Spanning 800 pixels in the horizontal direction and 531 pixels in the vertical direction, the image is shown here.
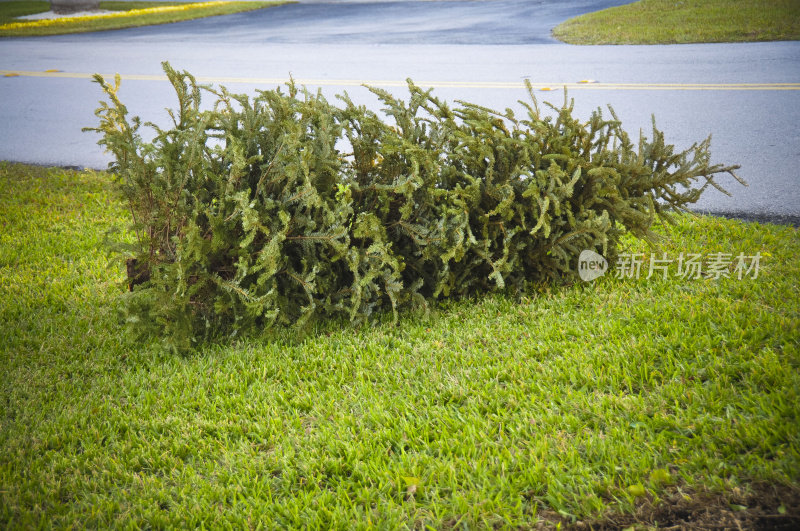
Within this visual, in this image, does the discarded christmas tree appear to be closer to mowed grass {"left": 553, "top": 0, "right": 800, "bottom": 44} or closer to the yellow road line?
the yellow road line

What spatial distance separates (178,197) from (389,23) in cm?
1897

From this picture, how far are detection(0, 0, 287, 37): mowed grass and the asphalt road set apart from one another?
1.64m

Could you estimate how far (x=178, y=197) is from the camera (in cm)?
382

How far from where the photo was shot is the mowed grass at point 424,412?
8.41 feet

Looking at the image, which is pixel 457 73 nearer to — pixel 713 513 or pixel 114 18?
pixel 713 513

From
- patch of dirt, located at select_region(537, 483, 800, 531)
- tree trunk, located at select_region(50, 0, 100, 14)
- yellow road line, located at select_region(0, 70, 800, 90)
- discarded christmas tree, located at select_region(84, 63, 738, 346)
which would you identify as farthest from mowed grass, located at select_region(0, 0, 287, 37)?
patch of dirt, located at select_region(537, 483, 800, 531)

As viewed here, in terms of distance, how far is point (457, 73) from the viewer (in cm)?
1233

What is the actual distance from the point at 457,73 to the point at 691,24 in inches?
275

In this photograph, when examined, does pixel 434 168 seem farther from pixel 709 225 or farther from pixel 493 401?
pixel 709 225

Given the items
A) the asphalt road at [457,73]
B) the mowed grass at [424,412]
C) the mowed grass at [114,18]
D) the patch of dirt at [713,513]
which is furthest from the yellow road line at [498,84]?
the mowed grass at [114,18]

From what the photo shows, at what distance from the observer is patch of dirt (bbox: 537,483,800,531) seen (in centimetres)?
225

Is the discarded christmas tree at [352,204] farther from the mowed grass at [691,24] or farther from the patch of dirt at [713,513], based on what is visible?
the mowed grass at [691,24]

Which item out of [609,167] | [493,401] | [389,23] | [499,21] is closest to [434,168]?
[609,167]

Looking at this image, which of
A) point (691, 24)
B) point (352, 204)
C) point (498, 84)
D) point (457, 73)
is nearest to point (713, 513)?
point (352, 204)
